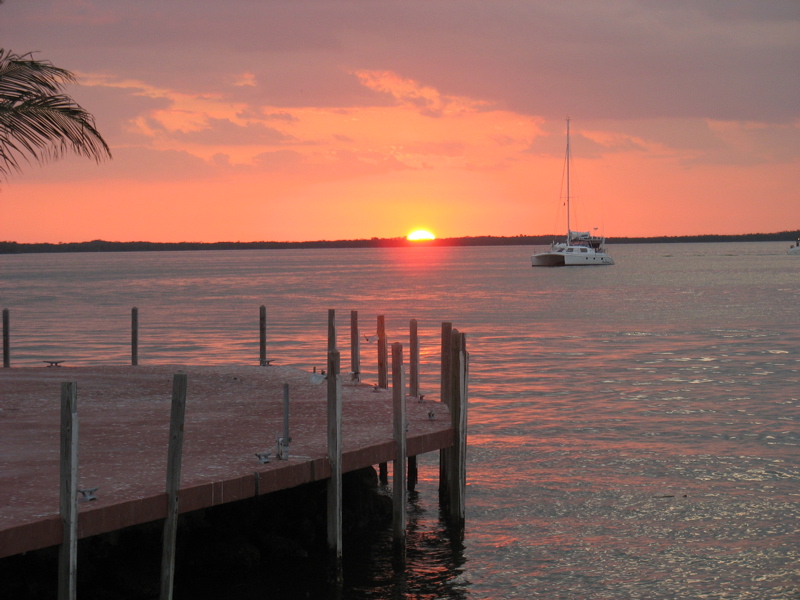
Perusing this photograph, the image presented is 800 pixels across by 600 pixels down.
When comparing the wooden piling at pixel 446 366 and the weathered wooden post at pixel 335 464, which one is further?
the wooden piling at pixel 446 366

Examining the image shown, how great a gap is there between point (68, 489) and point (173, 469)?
1.23 m

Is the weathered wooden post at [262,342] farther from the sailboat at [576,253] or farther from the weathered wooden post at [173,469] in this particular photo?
the sailboat at [576,253]

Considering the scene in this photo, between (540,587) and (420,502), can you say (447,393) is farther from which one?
(540,587)

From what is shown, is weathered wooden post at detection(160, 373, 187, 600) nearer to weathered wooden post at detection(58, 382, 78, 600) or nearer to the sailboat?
weathered wooden post at detection(58, 382, 78, 600)

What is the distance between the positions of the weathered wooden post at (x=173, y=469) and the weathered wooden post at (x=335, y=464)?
2235mm

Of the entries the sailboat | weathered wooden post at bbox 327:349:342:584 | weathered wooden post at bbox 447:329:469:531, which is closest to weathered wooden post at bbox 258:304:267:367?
weathered wooden post at bbox 447:329:469:531

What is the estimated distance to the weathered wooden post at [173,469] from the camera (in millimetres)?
9414

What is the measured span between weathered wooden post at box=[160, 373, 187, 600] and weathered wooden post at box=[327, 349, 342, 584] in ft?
7.33

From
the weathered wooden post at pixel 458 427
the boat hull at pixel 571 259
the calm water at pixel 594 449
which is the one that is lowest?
the calm water at pixel 594 449

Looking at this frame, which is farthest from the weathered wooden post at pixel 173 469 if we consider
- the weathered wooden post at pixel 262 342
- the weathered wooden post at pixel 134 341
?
the weathered wooden post at pixel 134 341

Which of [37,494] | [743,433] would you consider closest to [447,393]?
[37,494]

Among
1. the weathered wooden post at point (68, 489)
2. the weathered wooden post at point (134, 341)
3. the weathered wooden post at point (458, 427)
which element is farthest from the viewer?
the weathered wooden post at point (134, 341)

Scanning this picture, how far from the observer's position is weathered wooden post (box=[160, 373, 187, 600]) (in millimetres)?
9414

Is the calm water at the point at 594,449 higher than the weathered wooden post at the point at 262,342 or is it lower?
lower
